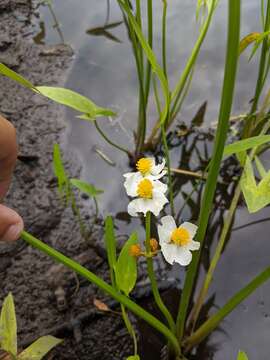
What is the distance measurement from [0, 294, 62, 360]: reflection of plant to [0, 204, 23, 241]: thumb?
21 cm

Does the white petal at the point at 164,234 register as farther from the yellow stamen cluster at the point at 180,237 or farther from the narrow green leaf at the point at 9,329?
the narrow green leaf at the point at 9,329

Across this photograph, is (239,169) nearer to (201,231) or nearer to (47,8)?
(201,231)

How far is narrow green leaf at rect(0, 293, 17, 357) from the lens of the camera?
73cm

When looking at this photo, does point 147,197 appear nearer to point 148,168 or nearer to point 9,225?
point 148,168

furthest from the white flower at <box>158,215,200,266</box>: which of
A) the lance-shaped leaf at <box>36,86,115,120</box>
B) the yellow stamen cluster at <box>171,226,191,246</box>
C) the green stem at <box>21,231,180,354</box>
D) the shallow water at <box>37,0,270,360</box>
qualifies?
the shallow water at <box>37,0,270,360</box>

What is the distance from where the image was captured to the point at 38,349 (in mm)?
772

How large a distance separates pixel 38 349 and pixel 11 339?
0.21 feet

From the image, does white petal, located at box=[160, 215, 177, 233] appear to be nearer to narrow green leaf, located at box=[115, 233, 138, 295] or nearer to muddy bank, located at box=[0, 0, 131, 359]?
narrow green leaf, located at box=[115, 233, 138, 295]

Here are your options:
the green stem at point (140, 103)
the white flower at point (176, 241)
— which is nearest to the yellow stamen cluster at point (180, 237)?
the white flower at point (176, 241)

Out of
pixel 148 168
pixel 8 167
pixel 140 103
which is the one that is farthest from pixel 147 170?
pixel 140 103

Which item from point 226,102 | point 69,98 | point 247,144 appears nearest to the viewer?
point 226,102

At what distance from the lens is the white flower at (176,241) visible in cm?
57

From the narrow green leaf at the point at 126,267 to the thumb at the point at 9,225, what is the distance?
5.8 inches

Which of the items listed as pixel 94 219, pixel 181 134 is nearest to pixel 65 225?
pixel 94 219
